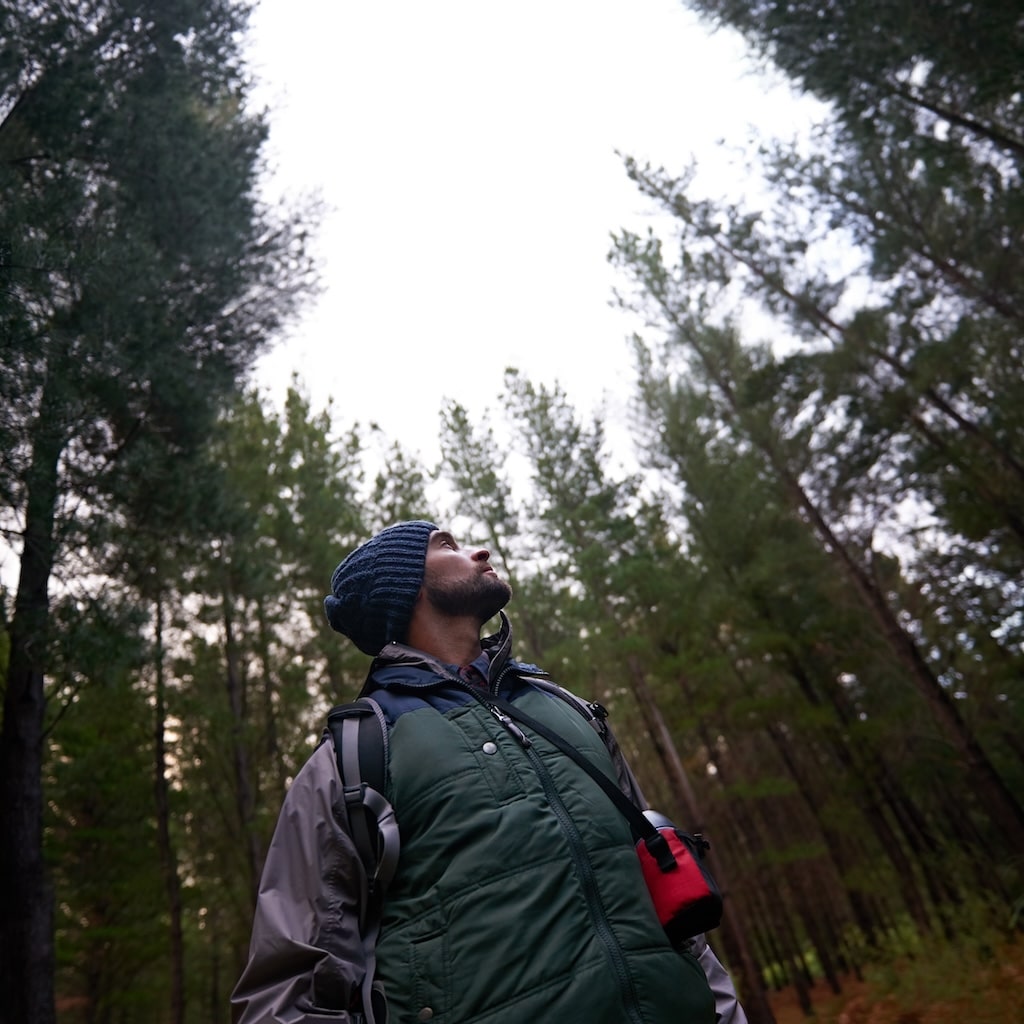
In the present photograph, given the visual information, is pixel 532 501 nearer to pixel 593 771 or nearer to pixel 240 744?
pixel 240 744

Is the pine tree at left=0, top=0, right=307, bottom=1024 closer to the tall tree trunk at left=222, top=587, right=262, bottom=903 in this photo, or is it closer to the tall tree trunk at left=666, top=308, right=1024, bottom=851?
the tall tree trunk at left=222, top=587, right=262, bottom=903

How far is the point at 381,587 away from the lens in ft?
8.18

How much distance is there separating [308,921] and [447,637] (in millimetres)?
985

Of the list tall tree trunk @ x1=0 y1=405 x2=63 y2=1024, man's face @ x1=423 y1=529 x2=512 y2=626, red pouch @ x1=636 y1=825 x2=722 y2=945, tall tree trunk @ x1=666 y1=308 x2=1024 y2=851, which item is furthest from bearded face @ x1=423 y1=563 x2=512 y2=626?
tall tree trunk @ x1=666 y1=308 x2=1024 y2=851

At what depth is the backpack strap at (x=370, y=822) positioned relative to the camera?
1.57 metres

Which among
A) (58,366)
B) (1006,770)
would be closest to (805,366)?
(58,366)

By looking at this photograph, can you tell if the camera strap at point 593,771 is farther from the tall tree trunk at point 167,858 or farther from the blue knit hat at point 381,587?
the tall tree trunk at point 167,858

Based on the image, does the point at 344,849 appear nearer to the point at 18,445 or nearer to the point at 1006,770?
the point at 18,445

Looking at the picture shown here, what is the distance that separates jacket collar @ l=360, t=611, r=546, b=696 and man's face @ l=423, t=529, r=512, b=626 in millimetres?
169

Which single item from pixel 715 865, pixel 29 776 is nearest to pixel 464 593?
pixel 29 776

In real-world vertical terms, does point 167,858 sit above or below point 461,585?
above

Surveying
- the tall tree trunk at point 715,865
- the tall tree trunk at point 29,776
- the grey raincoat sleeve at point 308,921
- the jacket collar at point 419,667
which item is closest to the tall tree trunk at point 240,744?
the tall tree trunk at point 29,776

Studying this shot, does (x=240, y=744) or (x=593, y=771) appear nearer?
(x=593, y=771)

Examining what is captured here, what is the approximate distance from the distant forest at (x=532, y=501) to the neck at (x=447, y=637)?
3694mm
